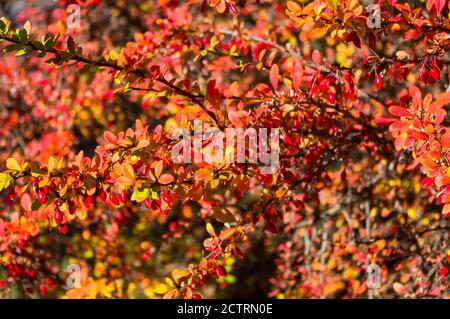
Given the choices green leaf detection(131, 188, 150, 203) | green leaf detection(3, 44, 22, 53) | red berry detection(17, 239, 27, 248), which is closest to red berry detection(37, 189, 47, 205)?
green leaf detection(131, 188, 150, 203)

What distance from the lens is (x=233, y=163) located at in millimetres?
1870

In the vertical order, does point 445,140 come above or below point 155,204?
above

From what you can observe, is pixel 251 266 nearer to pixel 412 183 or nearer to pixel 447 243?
pixel 412 183

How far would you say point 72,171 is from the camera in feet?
6.31

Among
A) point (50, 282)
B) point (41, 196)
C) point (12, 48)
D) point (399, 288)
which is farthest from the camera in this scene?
point (50, 282)

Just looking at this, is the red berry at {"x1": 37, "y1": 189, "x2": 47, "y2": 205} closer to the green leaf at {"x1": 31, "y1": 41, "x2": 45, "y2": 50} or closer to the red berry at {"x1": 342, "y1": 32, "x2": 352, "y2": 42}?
the green leaf at {"x1": 31, "y1": 41, "x2": 45, "y2": 50}

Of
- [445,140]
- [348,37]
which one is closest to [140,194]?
[348,37]

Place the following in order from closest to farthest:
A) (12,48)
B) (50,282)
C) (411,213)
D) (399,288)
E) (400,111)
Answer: (12,48) < (400,111) < (399,288) < (411,213) < (50,282)

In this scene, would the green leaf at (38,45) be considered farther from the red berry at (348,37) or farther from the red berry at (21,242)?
the red berry at (21,242)

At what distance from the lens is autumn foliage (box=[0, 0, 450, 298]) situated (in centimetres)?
192

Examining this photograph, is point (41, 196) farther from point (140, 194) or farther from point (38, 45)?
point (38, 45)

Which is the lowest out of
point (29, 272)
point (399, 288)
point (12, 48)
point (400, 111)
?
point (399, 288)
